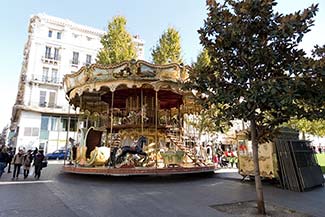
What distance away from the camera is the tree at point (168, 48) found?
24500mm

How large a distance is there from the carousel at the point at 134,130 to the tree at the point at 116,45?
7513 millimetres

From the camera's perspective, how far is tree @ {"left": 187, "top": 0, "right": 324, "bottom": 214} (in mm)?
5637

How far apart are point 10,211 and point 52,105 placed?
104 feet

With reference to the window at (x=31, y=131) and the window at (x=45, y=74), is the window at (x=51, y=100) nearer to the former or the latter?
the window at (x=45, y=74)

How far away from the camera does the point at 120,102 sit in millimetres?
18047

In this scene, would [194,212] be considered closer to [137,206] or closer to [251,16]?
[137,206]

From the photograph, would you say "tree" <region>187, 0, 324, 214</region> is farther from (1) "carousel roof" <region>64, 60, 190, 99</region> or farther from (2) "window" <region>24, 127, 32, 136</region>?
(2) "window" <region>24, 127, 32, 136</region>

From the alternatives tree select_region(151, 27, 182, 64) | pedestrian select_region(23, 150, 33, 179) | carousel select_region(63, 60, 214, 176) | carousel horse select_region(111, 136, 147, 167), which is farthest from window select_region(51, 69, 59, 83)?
carousel horse select_region(111, 136, 147, 167)

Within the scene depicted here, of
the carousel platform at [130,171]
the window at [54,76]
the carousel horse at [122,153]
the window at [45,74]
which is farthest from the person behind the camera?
the window at [54,76]

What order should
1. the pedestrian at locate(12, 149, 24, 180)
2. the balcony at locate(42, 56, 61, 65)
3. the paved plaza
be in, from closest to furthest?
1. the paved plaza
2. the pedestrian at locate(12, 149, 24, 180)
3. the balcony at locate(42, 56, 61, 65)

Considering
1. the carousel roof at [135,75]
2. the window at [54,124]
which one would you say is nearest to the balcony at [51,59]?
the window at [54,124]

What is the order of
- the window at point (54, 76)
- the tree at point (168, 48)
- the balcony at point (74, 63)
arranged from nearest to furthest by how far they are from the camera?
the tree at point (168, 48)
the window at point (54, 76)
the balcony at point (74, 63)

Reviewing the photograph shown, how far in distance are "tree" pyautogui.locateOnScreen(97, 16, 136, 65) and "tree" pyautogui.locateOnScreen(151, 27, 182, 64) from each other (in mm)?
2542

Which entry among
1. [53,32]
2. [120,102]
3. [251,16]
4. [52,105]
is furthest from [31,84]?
[251,16]
